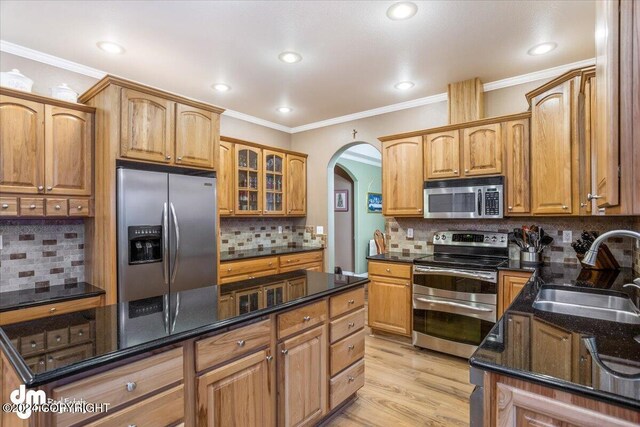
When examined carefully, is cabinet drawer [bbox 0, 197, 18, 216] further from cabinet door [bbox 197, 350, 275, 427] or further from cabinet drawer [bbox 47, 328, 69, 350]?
cabinet door [bbox 197, 350, 275, 427]

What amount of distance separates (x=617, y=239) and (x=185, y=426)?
3578 mm

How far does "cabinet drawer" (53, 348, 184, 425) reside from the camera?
1.01 meters

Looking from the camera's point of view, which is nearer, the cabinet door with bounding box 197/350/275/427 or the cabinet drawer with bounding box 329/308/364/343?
the cabinet door with bounding box 197/350/275/427

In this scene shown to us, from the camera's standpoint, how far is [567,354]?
41.9 inches

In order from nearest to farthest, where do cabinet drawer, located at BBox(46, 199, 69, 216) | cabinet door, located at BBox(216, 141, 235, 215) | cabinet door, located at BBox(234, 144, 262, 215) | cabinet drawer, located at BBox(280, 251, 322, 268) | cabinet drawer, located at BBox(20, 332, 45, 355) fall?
cabinet drawer, located at BBox(20, 332, 45, 355) → cabinet drawer, located at BBox(46, 199, 69, 216) → cabinet door, located at BBox(216, 141, 235, 215) → cabinet door, located at BBox(234, 144, 262, 215) → cabinet drawer, located at BBox(280, 251, 322, 268)

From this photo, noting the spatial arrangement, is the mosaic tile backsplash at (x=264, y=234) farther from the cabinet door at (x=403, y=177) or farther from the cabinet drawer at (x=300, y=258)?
the cabinet door at (x=403, y=177)

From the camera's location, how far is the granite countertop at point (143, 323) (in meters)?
1.05

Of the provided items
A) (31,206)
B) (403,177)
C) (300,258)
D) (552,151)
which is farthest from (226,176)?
(552,151)

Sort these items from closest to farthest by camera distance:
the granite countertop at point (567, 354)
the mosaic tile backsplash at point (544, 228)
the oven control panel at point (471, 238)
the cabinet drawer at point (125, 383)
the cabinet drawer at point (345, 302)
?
the granite countertop at point (567, 354) → the cabinet drawer at point (125, 383) → the cabinet drawer at point (345, 302) → the mosaic tile backsplash at point (544, 228) → the oven control panel at point (471, 238)

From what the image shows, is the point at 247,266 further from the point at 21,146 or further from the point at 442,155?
the point at 442,155

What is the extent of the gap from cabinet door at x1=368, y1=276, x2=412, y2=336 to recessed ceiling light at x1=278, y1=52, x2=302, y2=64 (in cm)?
234

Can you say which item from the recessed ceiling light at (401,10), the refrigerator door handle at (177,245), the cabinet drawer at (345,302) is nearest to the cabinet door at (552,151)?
the recessed ceiling light at (401,10)

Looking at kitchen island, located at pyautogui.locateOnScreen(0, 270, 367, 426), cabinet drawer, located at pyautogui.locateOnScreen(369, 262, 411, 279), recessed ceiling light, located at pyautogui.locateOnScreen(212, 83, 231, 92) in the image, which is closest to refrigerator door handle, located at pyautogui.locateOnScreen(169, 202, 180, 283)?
kitchen island, located at pyautogui.locateOnScreen(0, 270, 367, 426)

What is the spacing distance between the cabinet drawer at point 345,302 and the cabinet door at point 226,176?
2.28 meters
